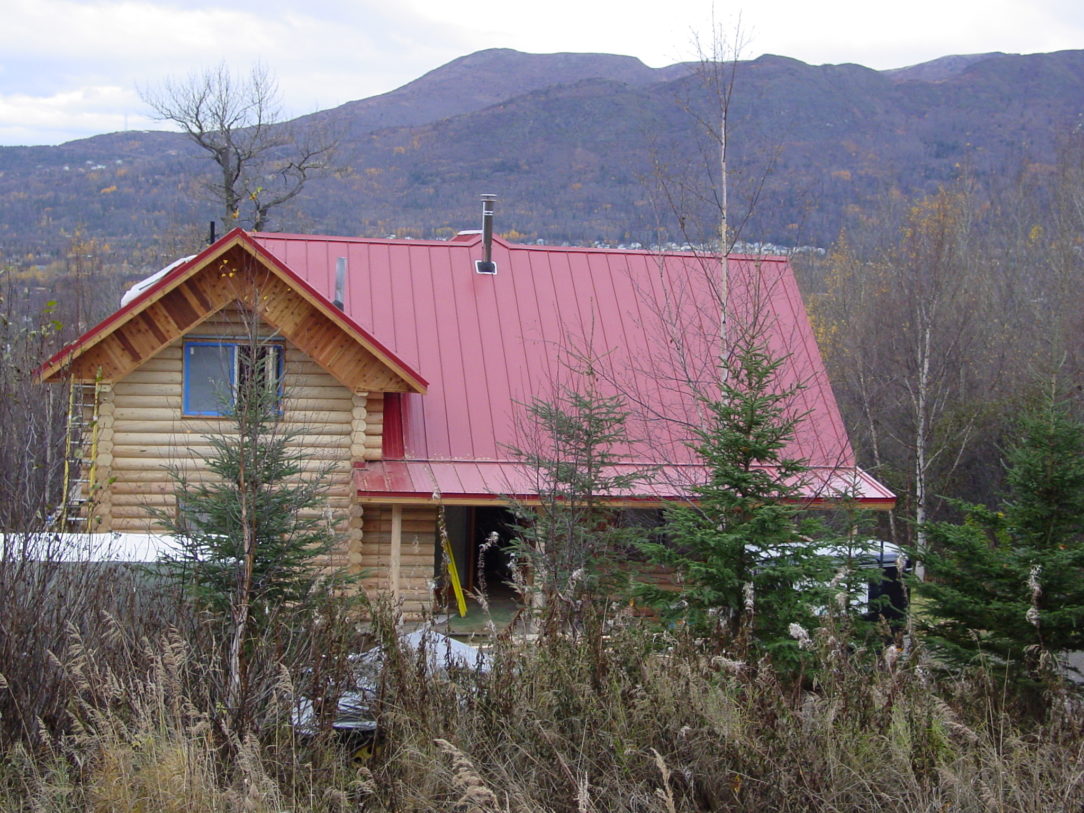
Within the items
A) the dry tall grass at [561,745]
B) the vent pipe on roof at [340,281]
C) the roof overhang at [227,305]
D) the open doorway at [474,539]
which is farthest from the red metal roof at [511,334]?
the dry tall grass at [561,745]

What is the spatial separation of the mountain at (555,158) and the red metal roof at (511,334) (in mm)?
26056

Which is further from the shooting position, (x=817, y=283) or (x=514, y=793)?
(x=817, y=283)

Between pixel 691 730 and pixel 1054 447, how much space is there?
5277 mm

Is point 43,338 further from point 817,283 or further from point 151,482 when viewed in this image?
point 817,283

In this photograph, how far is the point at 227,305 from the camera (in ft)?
47.3

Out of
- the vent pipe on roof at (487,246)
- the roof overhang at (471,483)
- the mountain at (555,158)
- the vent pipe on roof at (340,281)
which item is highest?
the mountain at (555,158)

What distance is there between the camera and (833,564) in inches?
319

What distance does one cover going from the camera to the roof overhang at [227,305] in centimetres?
1401

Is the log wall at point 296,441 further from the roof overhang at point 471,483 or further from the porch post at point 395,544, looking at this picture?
the roof overhang at point 471,483

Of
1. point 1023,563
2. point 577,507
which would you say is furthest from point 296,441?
point 1023,563

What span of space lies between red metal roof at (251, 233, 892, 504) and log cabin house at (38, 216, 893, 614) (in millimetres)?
36

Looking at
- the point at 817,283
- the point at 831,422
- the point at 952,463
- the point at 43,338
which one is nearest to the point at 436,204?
the point at 817,283

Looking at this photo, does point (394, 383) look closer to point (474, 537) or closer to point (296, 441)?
point (296, 441)

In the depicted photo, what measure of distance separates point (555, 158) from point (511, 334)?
75.2 meters
